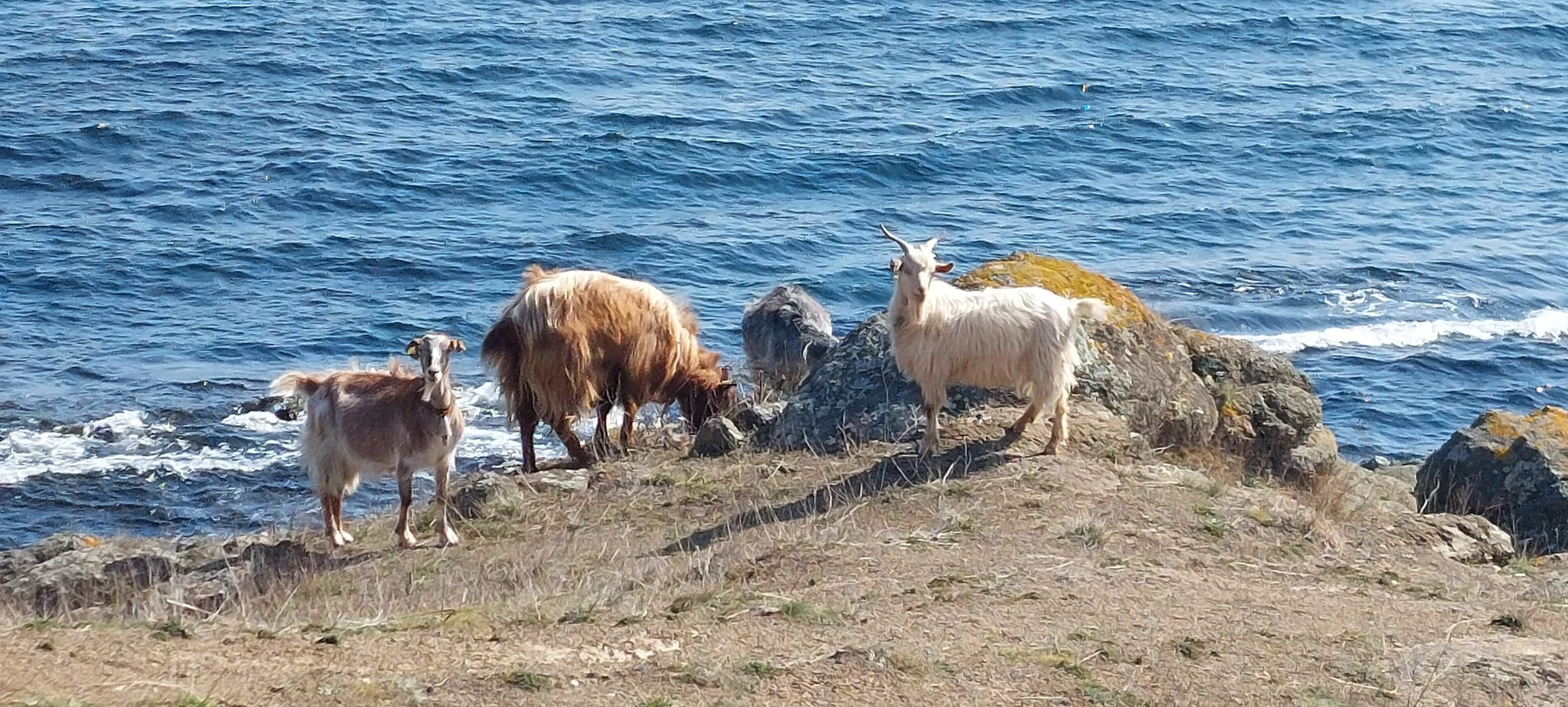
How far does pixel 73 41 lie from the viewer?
3219cm

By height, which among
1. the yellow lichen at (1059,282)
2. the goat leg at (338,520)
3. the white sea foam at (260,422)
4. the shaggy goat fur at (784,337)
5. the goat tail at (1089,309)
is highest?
the goat tail at (1089,309)

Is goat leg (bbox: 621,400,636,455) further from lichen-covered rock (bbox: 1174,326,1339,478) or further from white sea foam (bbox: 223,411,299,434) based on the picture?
white sea foam (bbox: 223,411,299,434)

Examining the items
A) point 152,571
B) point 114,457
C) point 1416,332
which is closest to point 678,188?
point 1416,332

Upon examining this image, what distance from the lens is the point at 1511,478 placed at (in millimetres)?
11695

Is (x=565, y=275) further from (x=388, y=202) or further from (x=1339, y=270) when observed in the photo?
(x=1339, y=270)

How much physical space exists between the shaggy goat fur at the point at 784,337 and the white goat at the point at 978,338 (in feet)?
12.5

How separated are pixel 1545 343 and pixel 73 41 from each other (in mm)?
24550

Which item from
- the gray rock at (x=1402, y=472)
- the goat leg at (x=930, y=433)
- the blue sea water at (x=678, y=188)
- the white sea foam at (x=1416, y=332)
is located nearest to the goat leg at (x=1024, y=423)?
the goat leg at (x=930, y=433)

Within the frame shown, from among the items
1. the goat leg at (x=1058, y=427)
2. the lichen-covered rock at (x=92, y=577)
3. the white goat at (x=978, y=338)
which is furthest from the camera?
the goat leg at (x=1058, y=427)

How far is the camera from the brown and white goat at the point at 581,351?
459 inches

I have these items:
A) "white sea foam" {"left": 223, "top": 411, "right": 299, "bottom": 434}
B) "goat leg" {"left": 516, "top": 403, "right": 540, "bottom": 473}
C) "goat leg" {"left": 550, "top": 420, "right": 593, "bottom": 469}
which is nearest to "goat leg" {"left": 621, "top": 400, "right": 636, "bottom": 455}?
"goat leg" {"left": 550, "top": 420, "right": 593, "bottom": 469}

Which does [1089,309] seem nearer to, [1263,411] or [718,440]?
[1263,411]

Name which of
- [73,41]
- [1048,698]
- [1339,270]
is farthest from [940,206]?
[1048,698]

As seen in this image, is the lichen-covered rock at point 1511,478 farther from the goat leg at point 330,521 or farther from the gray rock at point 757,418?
the goat leg at point 330,521
